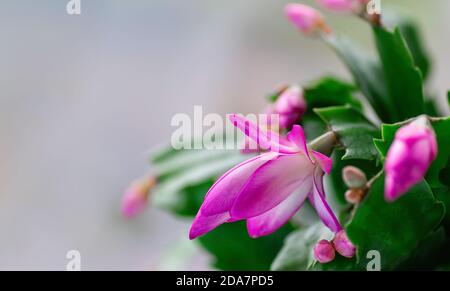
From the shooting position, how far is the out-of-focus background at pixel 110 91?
1659 millimetres

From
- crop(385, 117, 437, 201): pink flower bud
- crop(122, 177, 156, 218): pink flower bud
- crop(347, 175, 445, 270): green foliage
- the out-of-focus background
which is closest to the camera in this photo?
crop(385, 117, 437, 201): pink flower bud

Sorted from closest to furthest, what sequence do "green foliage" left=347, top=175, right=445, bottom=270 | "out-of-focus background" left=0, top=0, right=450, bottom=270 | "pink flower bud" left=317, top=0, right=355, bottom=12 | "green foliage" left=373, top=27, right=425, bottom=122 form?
"green foliage" left=347, top=175, right=445, bottom=270 < "green foliage" left=373, top=27, right=425, bottom=122 < "pink flower bud" left=317, top=0, right=355, bottom=12 < "out-of-focus background" left=0, top=0, right=450, bottom=270

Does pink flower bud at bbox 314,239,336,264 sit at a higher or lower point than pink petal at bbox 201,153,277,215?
lower

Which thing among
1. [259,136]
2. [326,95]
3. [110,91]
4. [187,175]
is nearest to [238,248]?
[187,175]

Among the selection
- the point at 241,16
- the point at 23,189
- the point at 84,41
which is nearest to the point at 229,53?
the point at 241,16

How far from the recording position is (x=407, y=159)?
35 centimetres

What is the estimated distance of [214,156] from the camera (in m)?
0.77

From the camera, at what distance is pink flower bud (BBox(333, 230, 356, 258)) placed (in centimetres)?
46

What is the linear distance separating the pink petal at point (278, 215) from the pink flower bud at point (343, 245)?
0.13 ft

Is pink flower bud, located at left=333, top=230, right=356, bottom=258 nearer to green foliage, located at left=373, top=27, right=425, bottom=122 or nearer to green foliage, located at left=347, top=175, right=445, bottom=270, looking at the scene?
green foliage, located at left=347, top=175, right=445, bottom=270

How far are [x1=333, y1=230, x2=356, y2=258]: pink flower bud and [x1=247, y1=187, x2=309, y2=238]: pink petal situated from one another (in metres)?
0.04

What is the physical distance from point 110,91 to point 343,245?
4.57 ft

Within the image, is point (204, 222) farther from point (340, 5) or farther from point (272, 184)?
point (340, 5)

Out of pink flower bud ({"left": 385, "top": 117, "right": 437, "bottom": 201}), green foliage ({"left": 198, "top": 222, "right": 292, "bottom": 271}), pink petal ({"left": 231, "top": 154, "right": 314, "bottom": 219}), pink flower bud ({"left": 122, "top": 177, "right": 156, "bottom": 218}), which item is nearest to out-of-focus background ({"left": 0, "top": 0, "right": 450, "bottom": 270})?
pink flower bud ({"left": 122, "top": 177, "right": 156, "bottom": 218})
